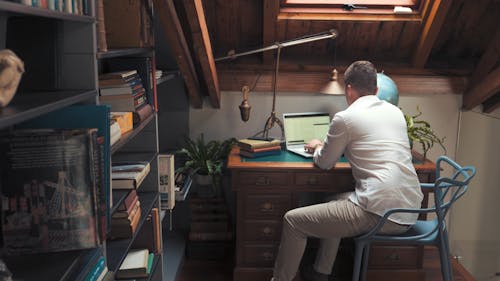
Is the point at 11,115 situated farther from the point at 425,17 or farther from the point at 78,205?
the point at 425,17

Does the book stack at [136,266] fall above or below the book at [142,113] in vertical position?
below

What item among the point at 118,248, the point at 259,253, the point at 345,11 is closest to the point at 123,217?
the point at 118,248

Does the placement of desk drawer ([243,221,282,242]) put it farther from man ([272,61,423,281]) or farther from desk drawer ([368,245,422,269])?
desk drawer ([368,245,422,269])

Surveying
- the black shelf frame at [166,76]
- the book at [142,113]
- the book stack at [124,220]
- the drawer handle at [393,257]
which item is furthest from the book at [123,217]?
the drawer handle at [393,257]

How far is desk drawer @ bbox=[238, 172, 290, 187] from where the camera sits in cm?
310

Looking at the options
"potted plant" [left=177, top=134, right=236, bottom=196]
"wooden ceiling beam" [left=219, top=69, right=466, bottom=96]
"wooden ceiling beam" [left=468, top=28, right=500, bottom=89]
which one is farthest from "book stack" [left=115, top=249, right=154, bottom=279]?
"wooden ceiling beam" [left=468, top=28, right=500, bottom=89]

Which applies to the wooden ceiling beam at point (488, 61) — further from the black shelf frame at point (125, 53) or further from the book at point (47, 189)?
the book at point (47, 189)

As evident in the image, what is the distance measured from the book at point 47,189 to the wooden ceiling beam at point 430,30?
7.87 ft

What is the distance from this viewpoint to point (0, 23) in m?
1.42

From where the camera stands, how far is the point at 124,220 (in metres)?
2.08

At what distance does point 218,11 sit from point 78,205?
2.12m

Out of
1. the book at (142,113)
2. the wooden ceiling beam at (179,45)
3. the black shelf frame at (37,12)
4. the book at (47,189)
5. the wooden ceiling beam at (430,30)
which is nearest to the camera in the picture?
the black shelf frame at (37,12)

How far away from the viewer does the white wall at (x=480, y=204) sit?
3248 millimetres

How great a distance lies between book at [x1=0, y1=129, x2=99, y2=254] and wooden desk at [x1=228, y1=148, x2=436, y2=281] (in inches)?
67.6
